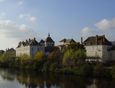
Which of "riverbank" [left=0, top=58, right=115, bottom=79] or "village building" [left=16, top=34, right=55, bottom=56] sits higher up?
"village building" [left=16, top=34, right=55, bottom=56]

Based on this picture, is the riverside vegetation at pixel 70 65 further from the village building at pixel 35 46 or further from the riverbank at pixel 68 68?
the village building at pixel 35 46

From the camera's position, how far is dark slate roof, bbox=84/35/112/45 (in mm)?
73688

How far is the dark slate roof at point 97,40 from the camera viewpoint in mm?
73688

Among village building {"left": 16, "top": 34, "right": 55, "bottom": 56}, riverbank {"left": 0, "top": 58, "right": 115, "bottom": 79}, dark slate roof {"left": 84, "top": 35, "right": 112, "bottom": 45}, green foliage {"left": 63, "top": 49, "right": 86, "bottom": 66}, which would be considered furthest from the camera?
village building {"left": 16, "top": 34, "right": 55, "bottom": 56}

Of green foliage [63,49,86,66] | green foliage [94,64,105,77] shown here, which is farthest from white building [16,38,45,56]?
green foliage [94,64,105,77]

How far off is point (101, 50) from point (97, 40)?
337 cm

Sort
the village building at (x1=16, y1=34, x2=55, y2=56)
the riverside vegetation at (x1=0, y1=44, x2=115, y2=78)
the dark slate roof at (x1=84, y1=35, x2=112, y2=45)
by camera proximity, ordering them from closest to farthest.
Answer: the riverside vegetation at (x1=0, y1=44, x2=115, y2=78) < the dark slate roof at (x1=84, y1=35, x2=112, y2=45) < the village building at (x1=16, y1=34, x2=55, y2=56)

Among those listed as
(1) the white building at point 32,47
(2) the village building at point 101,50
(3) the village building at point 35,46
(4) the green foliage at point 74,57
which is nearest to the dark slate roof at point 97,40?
(2) the village building at point 101,50

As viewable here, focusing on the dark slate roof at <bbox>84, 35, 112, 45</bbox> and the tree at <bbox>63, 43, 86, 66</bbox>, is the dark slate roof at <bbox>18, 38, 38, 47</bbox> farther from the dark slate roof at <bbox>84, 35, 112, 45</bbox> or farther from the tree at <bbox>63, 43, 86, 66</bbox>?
the tree at <bbox>63, 43, 86, 66</bbox>

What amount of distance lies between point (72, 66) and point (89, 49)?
11.3 metres

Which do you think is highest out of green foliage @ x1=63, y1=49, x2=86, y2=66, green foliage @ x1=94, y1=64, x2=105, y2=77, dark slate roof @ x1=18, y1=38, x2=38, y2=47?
dark slate roof @ x1=18, y1=38, x2=38, y2=47

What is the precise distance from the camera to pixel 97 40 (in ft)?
248

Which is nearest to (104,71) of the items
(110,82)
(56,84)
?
(110,82)

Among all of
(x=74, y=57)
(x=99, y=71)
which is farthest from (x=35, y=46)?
(x=99, y=71)
